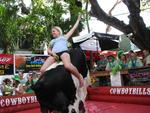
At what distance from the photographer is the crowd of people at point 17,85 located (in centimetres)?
1245

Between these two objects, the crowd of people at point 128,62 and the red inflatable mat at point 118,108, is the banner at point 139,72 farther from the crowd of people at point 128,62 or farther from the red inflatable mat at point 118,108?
the red inflatable mat at point 118,108

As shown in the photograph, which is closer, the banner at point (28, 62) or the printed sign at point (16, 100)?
the printed sign at point (16, 100)

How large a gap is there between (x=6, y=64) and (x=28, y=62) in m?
1.06

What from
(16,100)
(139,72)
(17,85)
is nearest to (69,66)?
(139,72)

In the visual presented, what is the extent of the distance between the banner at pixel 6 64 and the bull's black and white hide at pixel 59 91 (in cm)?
853

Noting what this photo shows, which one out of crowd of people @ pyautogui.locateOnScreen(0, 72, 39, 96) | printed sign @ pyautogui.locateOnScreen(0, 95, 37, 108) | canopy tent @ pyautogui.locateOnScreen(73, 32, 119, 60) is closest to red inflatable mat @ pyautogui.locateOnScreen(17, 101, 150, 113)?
printed sign @ pyautogui.locateOnScreen(0, 95, 37, 108)

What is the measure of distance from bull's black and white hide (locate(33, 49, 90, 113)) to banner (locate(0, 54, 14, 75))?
28.0ft

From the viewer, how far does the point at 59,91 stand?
6934 mm

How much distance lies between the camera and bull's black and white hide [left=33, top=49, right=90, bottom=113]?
6.85 meters

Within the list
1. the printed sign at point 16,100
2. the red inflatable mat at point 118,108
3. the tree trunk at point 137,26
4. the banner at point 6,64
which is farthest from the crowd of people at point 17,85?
the tree trunk at point 137,26

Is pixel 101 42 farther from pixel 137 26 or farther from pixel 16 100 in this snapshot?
pixel 16 100

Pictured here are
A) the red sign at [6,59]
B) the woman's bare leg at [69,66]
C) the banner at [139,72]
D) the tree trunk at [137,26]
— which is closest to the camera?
the woman's bare leg at [69,66]

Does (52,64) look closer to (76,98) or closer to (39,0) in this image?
(76,98)

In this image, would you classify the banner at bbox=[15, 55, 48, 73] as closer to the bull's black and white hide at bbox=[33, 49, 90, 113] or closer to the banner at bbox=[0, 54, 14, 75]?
the banner at bbox=[0, 54, 14, 75]
